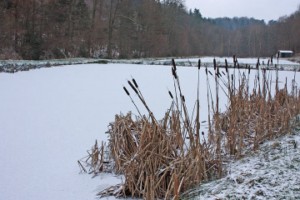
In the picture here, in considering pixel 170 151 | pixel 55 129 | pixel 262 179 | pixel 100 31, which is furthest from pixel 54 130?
pixel 100 31

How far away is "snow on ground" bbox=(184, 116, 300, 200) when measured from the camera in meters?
1.84

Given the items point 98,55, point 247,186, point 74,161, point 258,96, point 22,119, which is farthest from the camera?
point 98,55

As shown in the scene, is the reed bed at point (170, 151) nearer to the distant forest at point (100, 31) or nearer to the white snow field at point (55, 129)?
the white snow field at point (55, 129)

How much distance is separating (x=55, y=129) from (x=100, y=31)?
22.8 metres

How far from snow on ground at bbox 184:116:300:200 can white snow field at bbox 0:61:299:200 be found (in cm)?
76

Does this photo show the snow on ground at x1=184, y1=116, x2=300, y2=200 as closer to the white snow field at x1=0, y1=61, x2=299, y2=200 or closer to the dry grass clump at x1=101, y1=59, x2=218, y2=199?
the dry grass clump at x1=101, y1=59, x2=218, y2=199

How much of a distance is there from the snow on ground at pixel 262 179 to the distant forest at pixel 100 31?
136 inches

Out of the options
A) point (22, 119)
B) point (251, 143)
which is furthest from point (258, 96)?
point (22, 119)

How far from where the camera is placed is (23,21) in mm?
20656

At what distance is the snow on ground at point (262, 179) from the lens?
184cm

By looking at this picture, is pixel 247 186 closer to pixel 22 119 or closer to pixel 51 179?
pixel 51 179

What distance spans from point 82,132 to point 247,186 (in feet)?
8.69

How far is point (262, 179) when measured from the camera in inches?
78.7

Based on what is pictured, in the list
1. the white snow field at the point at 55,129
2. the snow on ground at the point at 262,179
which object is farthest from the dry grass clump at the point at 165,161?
the white snow field at the point at 55,129
